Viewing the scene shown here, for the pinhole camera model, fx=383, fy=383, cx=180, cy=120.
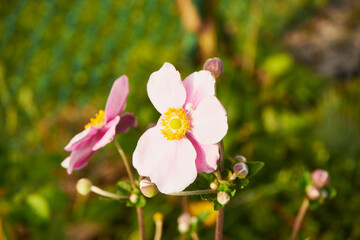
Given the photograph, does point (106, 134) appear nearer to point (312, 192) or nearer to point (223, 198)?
point (223, 198)

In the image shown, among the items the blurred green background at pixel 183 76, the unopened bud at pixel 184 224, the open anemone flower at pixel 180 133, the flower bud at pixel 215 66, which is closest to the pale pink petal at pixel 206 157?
the open anemone flower at pixel 180 133

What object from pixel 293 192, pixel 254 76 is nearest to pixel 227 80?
pixel 254 76

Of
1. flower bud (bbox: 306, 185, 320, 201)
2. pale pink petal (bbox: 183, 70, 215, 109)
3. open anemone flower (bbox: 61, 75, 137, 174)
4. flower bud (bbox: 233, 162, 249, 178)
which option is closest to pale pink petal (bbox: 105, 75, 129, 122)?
open anemone flower (bbox: 61, 75, 137, 174)

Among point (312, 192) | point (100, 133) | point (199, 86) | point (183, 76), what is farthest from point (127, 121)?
point (183, 76)

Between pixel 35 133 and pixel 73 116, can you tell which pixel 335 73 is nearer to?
pixel 73 116

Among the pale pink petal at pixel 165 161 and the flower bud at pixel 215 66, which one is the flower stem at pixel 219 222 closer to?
the pale pink petal at pixel 165 161

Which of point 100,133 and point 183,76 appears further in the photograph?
point 183,76

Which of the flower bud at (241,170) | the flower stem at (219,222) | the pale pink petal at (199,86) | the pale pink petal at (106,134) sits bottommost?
the flower stem at (219,222)
